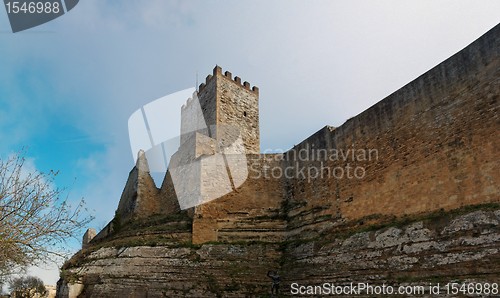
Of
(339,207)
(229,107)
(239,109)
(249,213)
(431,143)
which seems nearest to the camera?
(431,143)

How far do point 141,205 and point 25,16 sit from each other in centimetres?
1276

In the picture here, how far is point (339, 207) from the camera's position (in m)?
13.2

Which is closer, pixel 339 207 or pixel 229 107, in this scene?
pixel 339 207

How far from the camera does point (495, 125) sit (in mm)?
9156

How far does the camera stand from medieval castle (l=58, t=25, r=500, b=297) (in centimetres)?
920

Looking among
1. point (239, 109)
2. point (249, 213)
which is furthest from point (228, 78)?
point (249, 213)

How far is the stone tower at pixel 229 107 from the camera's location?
66.7ft

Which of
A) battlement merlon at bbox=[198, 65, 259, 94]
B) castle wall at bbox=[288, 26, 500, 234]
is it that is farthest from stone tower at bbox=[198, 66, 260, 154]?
castle wall at bbox=[288, 26, 500, 234]

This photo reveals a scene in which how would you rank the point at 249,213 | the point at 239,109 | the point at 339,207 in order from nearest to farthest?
the point at 339,207, the point at 249,213, the point at 239,109

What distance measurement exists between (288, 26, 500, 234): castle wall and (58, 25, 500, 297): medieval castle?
32 millimetres

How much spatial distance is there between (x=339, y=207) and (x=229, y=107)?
9873 millimetres

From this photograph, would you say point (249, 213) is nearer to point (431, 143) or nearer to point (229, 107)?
point (431, 143)

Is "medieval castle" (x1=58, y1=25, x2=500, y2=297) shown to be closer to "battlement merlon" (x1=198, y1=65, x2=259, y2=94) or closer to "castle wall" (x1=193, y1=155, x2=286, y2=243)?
"castle wall" (x1=193, y1=155, x2=286, y2=243)

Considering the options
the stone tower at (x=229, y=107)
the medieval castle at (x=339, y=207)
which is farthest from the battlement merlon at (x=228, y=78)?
the medieval castle at (x=339, y=207)
